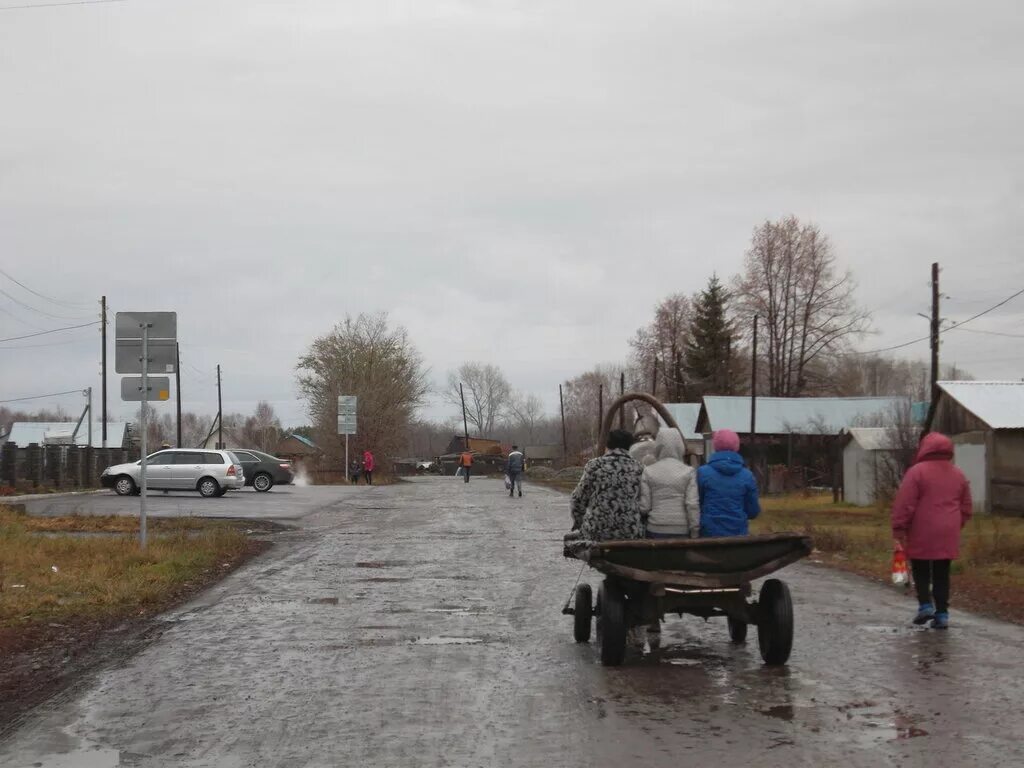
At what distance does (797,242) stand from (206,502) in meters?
49.3

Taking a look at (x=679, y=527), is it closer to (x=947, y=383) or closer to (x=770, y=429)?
(x=947, y=383)

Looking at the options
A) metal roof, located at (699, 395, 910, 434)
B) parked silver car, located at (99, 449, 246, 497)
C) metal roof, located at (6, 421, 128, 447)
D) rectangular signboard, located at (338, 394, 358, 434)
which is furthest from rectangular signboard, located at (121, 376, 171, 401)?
metal roof, located at (6, 421, 128, 447)

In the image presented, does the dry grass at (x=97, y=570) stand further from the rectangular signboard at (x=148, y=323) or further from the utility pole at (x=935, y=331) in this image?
the utility pole at (x=935, y=331)

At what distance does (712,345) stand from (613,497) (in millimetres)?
71996

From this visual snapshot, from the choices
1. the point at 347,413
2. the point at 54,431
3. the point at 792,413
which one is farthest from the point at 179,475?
the point at 54,431

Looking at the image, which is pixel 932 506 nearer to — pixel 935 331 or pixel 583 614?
pixel 583 614

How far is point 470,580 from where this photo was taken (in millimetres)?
14250

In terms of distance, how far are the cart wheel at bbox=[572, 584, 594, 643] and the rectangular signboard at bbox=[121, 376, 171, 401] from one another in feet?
29.5

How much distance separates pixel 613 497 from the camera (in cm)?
935

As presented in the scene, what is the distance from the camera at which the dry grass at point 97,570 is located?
38.1 ft

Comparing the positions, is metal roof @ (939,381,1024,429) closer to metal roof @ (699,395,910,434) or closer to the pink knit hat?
metal roof @ (699,395,910,434)

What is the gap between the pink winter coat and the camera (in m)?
10.2

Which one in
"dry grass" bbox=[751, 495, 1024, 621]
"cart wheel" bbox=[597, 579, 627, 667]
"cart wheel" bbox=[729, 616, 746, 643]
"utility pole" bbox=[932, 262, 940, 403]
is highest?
"utility pole" bbox=[932, 262, 940, 403]

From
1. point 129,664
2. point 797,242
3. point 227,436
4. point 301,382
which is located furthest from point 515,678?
point 227,436
